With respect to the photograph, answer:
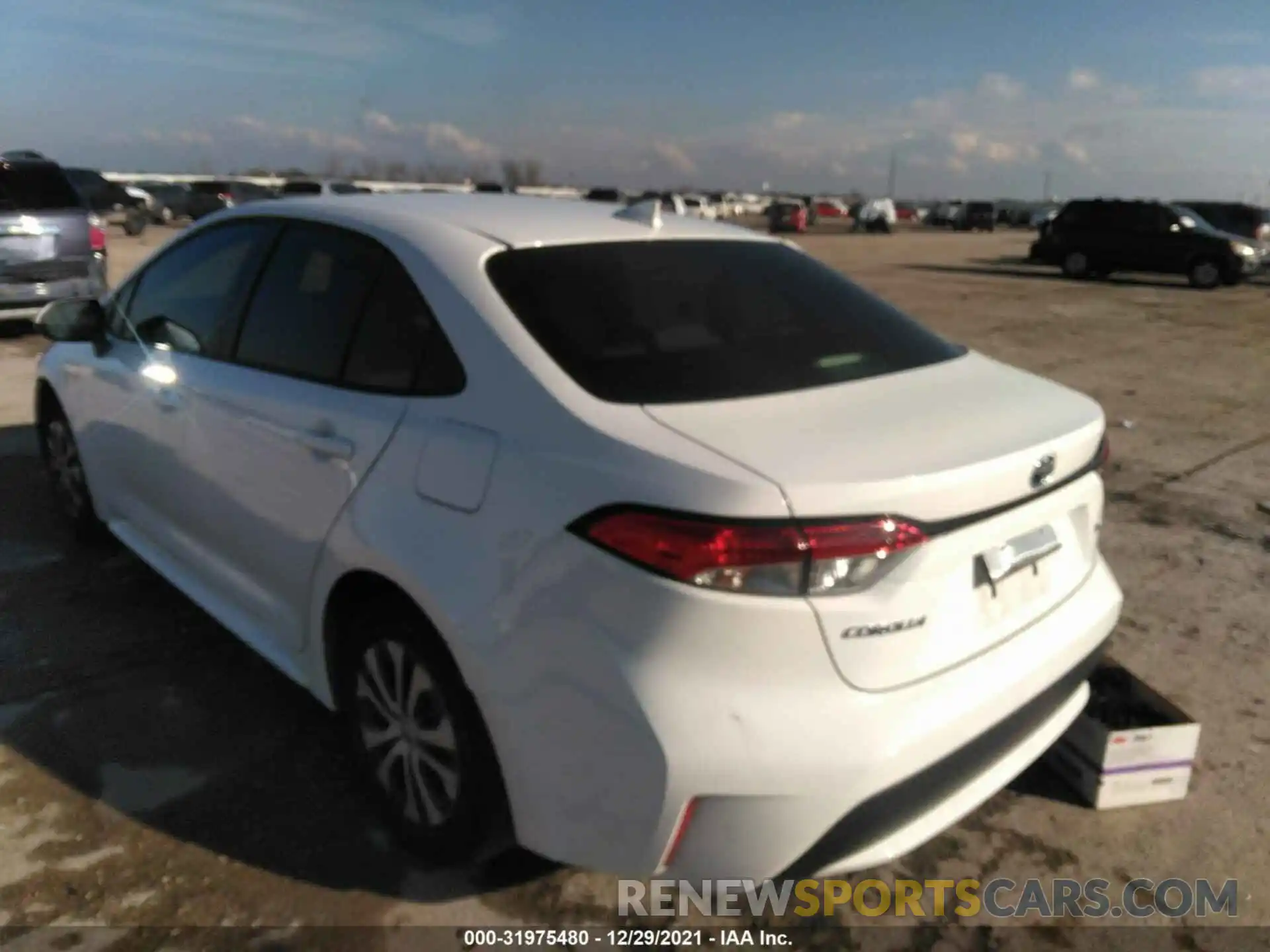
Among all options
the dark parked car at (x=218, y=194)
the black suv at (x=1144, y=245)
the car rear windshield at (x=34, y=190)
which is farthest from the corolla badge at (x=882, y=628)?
the dark parked car at (x=218, y=194)

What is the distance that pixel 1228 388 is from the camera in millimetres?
9797

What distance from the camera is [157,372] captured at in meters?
3.68

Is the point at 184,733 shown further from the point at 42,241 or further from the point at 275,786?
the point at 42,241

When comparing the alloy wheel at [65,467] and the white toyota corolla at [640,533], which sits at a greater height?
the white toyota corolla at [640,533]

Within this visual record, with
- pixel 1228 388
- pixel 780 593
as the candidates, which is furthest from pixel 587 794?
pixel 1228 388

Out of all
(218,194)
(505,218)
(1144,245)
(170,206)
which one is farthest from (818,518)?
(170,206)

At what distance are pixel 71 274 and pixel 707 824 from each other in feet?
34.5

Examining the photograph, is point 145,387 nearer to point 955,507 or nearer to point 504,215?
point 504,215

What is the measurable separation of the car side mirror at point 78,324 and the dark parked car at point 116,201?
96.2ft

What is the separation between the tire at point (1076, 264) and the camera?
76.5ft

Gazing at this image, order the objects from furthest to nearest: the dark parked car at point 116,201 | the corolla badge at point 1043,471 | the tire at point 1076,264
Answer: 1. the dark parked car at point 116,201
2. the tire at point 1076,264
3. the corolla badge at point 1043,471

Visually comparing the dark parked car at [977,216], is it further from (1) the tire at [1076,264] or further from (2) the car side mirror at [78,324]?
(2) the car side mirror at [78,324]

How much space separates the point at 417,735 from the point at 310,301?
51.4 inches

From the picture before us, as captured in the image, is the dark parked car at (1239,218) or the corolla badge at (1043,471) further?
the dark parked car at (1239,218)
